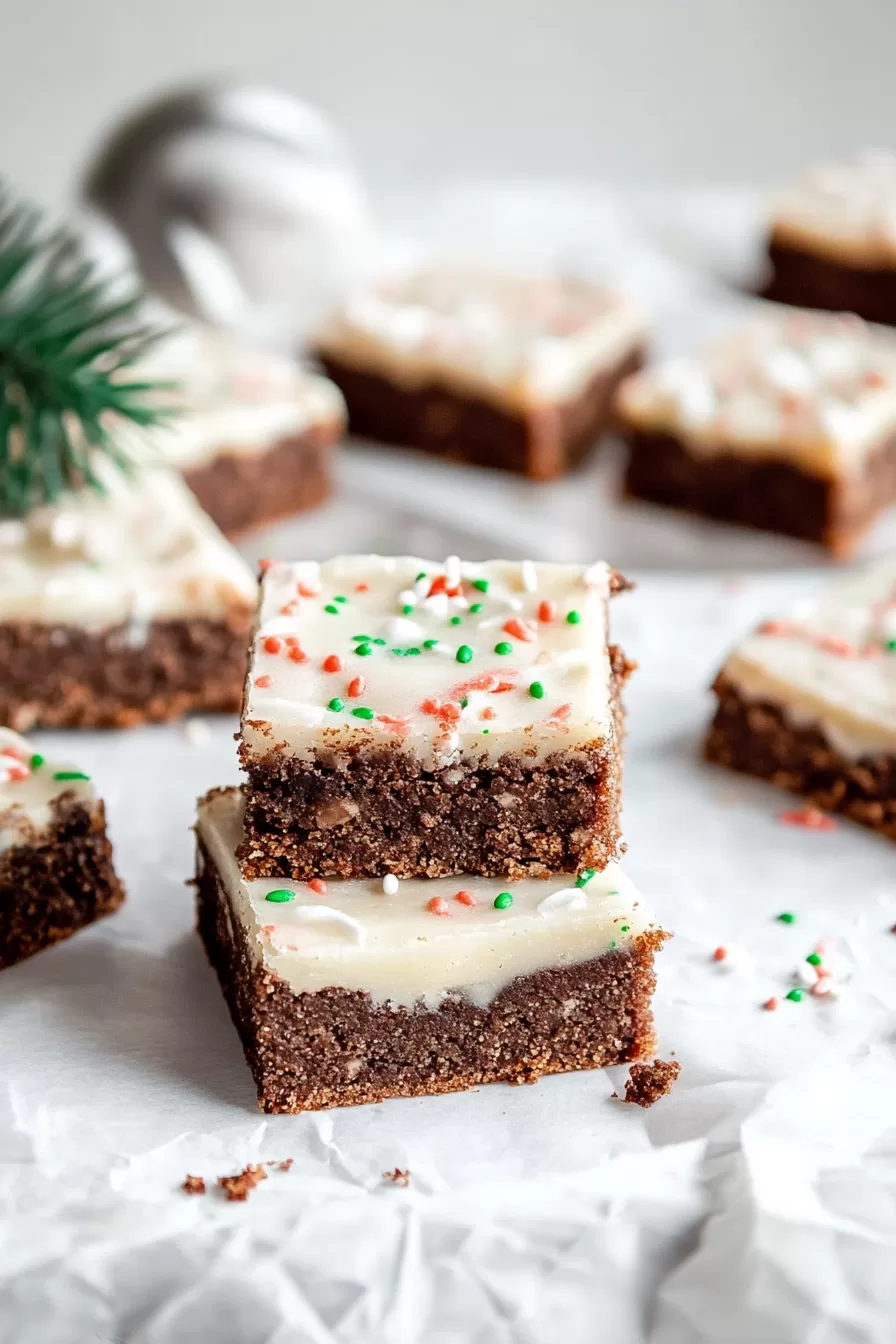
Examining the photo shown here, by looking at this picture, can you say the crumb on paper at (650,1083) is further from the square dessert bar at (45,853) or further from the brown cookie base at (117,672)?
the brown cookie base at (117,672)

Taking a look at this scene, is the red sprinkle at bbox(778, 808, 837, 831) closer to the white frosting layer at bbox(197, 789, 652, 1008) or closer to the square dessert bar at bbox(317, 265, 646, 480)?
the white frosting layer at bbox(197, 789, 652, 1008)

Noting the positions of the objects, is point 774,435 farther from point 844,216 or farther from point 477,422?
point 844,216

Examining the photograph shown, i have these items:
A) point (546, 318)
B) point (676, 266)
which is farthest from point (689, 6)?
point (546, 318)

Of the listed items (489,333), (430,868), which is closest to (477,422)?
(489,333)

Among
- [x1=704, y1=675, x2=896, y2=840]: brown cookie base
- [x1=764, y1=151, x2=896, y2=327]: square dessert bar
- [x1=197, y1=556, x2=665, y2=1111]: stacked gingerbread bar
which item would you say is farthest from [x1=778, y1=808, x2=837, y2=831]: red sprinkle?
[x1=764, y1=151, x2=896, y2=327]: square dessert bar

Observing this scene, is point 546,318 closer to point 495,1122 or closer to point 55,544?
point 55,544
